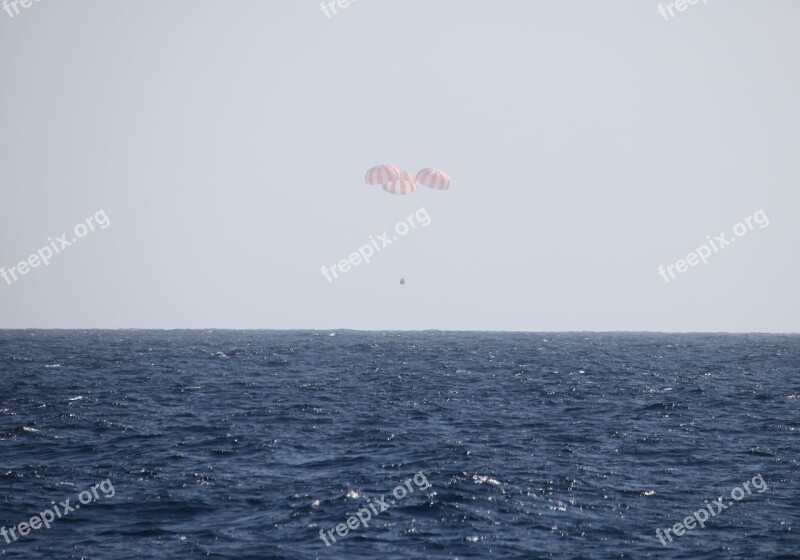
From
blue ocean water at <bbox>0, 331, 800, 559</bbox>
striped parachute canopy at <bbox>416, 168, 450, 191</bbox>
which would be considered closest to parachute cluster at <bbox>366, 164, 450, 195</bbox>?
striped parachute canopy at <bbox>416, 168, 450, 191</bbox>

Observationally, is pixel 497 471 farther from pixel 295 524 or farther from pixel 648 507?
pixel 295 524

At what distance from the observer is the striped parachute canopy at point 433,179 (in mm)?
84000

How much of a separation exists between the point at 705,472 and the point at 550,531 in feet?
30.3

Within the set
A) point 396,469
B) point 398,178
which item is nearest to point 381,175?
point 398,178

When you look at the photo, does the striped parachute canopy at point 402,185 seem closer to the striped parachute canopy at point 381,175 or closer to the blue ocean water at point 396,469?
the striped parachute canopy at point 381,175

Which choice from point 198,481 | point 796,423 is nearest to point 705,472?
point 796,423

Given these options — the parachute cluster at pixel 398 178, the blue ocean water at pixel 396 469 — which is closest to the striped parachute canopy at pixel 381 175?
the parachute cluster at pixel 398 178

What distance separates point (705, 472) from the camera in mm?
31281

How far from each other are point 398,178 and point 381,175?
1.72 m

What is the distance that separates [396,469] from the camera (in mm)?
30859

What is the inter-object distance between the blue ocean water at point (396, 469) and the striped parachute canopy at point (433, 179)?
30768 millimetres

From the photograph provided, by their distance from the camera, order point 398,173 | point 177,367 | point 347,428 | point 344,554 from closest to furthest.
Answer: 1. point 344,554
2. point 347,428
3. point 177,367
4. point 398,173

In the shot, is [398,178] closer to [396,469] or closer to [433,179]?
[433,179]

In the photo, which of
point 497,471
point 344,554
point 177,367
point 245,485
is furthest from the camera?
point 177,367
